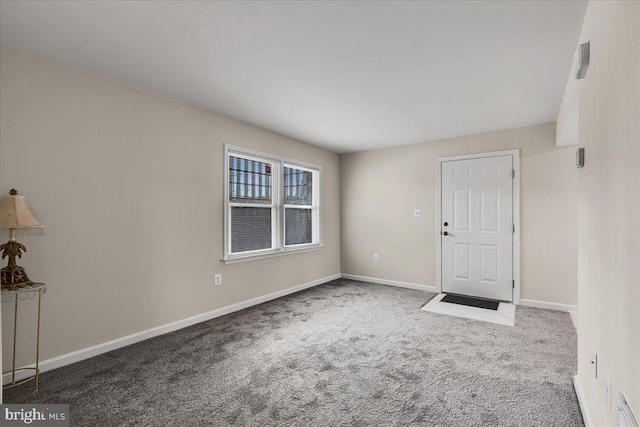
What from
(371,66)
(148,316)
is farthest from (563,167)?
(148,316)

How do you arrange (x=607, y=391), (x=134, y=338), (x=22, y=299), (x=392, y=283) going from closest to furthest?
1. (x=607, y=391)
2. (x=22, y=299)
3. (x=134, y=338)
4. (x=392, y=283)

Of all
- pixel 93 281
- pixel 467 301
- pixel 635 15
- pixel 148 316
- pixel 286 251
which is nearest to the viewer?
pixel 635 15

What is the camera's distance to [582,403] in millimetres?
1833

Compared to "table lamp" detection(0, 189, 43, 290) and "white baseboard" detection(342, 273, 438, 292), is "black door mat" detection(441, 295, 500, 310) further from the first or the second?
"table lamp" detection(0, 189, 43, 290)

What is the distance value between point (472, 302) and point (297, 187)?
2.98 metres

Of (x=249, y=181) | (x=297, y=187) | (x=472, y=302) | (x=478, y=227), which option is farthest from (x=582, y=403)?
(x=297, y=187)

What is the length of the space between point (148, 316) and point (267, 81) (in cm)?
246

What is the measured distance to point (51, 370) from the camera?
232cm

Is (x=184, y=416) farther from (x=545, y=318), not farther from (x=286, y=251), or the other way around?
(x=545, y=318)

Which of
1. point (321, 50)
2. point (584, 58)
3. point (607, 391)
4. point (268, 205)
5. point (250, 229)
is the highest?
point (321, 50)

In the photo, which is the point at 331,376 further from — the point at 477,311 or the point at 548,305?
the point at 548,305

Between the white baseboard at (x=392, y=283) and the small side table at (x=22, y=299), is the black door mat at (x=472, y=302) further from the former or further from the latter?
the small side table at (x=22, y=299)

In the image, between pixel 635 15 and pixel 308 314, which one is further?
pixel 308 314

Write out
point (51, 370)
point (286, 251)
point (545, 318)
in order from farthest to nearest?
point (286, 251) → point (545, 318) → point (51, 370)
